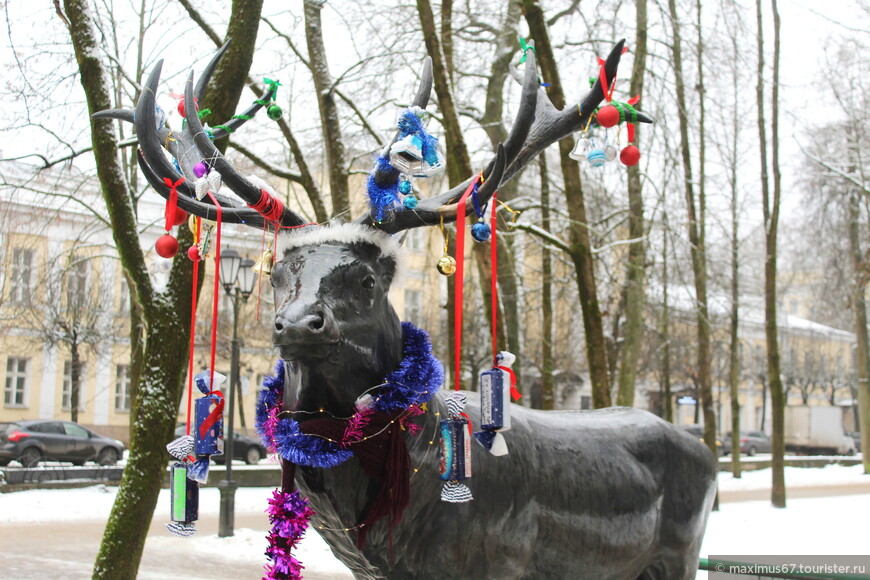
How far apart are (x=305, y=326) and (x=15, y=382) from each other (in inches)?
1333

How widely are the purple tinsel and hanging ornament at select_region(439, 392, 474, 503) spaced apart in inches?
22.4

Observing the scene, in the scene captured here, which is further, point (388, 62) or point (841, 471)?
point (841, 471)

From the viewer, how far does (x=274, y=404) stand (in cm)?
347

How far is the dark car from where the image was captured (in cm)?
2238

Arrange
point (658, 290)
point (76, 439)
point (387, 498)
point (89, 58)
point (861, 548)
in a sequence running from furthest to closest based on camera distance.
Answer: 1. point (658, 290)
2. point (76, 439)
3. point (861, 548)
4. point (89, 58)
5. point (387, 498)

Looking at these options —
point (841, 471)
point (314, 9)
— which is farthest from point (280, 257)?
point (841, 471)

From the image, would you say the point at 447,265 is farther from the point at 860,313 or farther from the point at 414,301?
the point at 414,301

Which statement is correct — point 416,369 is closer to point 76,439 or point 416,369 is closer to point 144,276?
point 144,276

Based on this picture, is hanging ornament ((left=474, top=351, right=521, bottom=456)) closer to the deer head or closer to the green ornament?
the deer head

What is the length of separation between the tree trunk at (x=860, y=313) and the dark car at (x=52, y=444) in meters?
21.4

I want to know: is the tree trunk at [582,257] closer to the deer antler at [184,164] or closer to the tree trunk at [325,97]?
the tree trunk at [325,97]

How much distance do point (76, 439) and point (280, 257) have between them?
22.9m

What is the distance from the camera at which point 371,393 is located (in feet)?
10.8

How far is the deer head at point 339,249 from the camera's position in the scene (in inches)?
122
